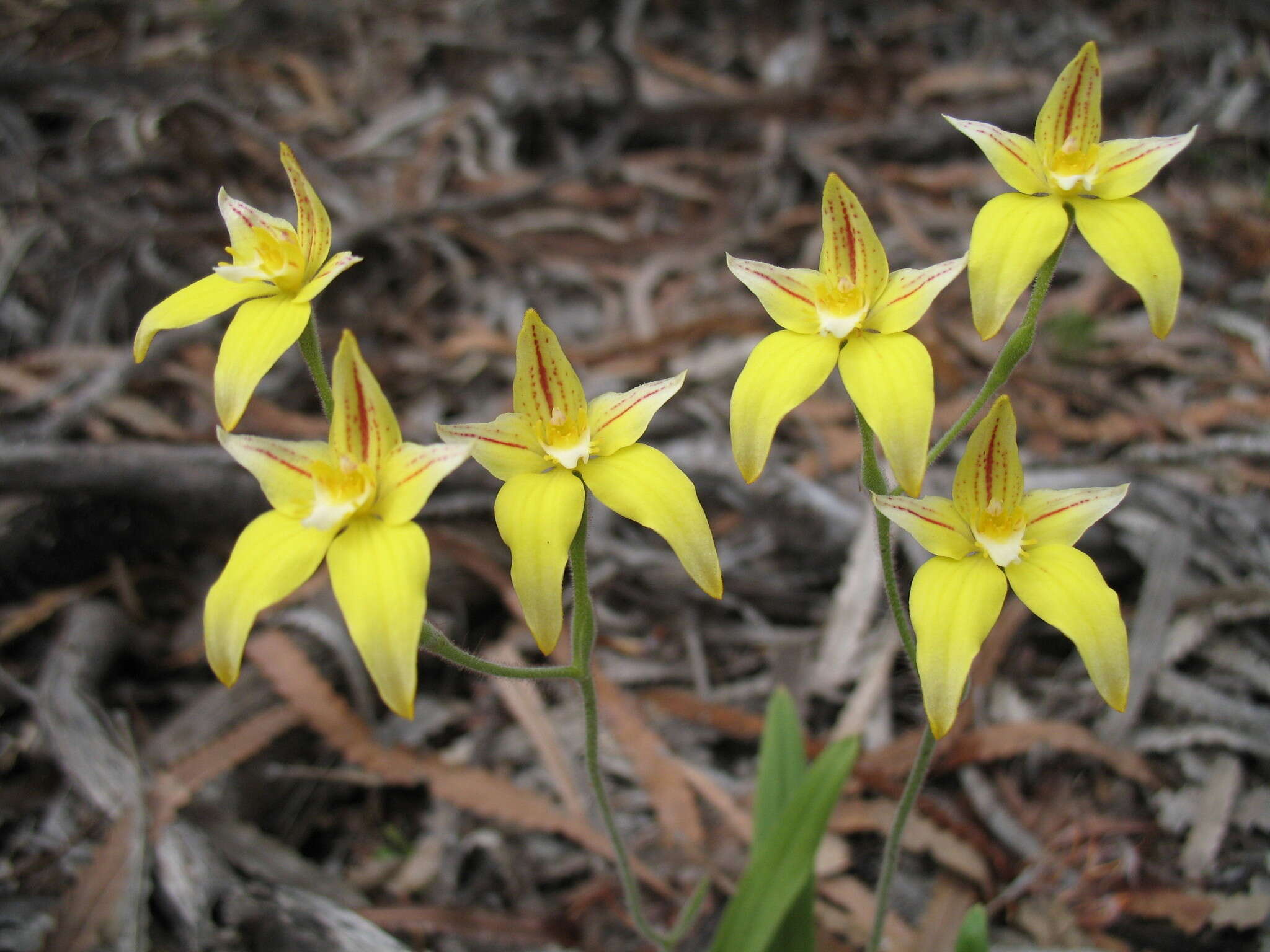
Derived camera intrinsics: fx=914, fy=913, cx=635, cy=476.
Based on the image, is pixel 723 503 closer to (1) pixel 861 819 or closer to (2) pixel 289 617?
(1) pixel 861 819

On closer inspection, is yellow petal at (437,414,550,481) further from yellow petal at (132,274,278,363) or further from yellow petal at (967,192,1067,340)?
yellow petal at (967,192,1067,340)

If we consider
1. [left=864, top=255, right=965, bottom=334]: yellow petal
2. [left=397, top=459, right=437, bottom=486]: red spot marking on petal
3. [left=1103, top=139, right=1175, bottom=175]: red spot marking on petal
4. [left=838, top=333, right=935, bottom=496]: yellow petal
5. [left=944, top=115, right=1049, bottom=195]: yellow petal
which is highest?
[left=1103, top=139, right=1175, bottom=175]: red spot marking on petal

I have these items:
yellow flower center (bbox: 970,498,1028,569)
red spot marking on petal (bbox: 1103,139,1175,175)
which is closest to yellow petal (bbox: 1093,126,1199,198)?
red spot marking on petal (bbox: 1103,139,1175,175)

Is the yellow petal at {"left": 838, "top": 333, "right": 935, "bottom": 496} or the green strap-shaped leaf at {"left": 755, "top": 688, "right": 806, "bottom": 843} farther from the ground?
the yellow petal at {"left": 838, "top": 333, "right": 935, "bottom": 496}

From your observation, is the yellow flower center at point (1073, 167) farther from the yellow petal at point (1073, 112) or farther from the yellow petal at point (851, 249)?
the yellow petal at point (851, 249)

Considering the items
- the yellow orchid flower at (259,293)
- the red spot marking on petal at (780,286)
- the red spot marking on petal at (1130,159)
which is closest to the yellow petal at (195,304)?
the yellow orchid flower at (259,293)

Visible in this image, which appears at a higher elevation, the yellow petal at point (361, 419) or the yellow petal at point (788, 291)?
the yellow petal at point (788, 291)
